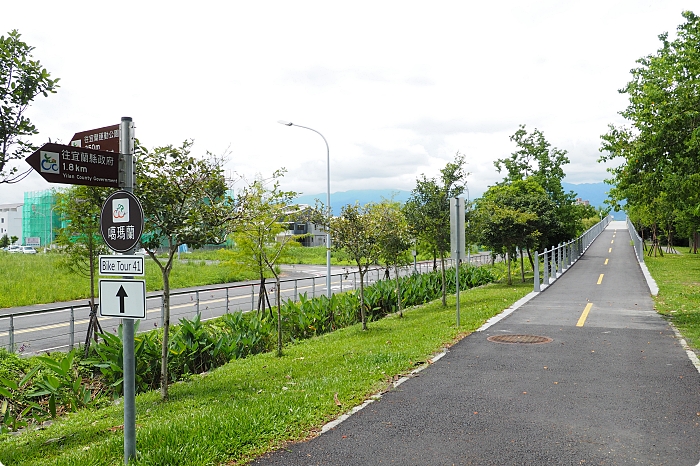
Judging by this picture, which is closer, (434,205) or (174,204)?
(174,204)

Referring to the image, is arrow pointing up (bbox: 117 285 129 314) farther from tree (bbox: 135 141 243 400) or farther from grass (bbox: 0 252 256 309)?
grass (bbox: 0 252 256 309)

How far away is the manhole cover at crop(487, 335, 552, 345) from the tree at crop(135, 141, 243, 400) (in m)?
5.70

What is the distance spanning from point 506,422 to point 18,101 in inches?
252

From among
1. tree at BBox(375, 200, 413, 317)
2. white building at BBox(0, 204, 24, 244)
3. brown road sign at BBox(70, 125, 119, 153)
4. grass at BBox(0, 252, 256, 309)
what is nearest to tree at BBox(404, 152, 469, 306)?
tree at BBox(375, 200, 413, 317)

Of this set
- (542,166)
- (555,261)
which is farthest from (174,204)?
(542,166)

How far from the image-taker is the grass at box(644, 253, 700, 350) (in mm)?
11656

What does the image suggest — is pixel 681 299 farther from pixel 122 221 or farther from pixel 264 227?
pixel 122 221

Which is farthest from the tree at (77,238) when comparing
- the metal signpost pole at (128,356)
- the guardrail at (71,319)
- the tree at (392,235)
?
the metal signpost pole at (128,356)

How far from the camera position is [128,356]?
4648 millimetres

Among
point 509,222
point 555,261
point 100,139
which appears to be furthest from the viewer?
point 555,261

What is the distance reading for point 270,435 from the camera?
5.41 metres

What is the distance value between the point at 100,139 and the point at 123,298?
1.52 meters

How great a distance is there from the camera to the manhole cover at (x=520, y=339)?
10414mm

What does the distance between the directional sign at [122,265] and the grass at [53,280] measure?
1156 cm
